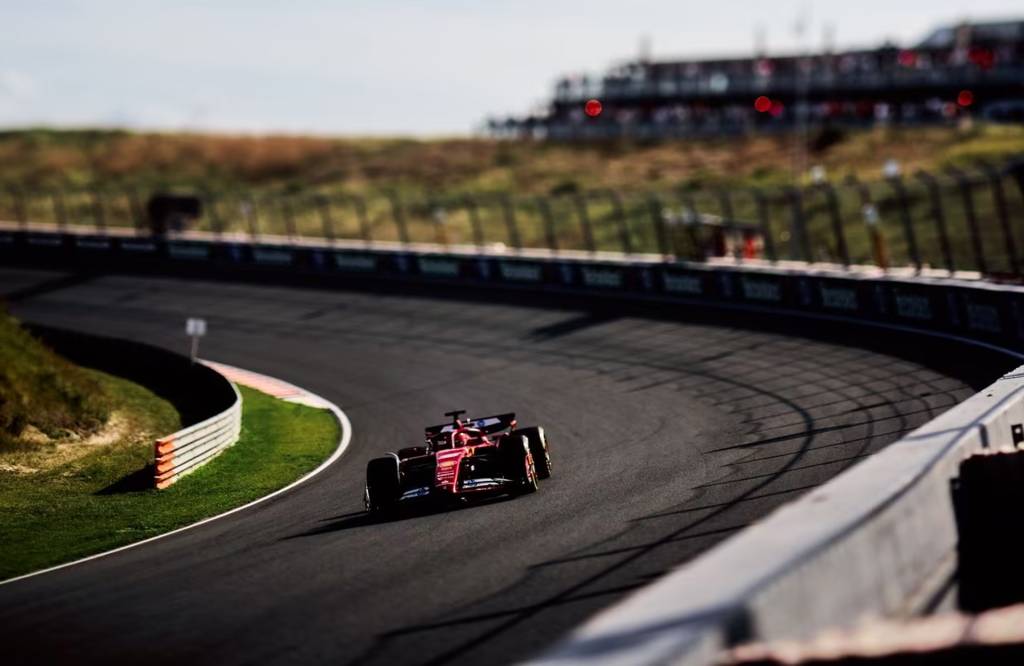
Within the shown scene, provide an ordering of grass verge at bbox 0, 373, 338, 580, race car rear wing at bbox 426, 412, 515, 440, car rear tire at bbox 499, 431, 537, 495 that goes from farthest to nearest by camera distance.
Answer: race car rear wing at bbox 426, 412, 515, 440
grass verge at bbox 0, 373, 338, 580
car rear tire at bbox 499, 431, 537, 495

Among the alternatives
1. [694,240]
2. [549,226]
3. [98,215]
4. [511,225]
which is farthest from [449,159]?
[694,240]

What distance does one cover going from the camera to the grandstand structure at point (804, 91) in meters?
76.4

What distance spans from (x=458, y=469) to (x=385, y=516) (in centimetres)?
108

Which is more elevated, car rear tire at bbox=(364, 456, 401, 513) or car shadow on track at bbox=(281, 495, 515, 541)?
car rear tire at bbox=(364, 456, 401, 513)

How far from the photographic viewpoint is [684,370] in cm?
2923

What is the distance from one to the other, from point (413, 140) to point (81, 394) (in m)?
81.4

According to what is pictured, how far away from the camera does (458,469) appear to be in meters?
17.6

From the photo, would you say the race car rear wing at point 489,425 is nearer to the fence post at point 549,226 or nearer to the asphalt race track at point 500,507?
the asphalt race track at point 500,507

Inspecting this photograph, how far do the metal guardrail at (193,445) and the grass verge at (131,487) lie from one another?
184mm

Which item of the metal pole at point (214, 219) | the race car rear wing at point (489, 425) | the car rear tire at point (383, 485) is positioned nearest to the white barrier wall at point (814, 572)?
the car rear tire at point (383, 485)

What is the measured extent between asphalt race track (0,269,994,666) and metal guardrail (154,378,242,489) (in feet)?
7.79

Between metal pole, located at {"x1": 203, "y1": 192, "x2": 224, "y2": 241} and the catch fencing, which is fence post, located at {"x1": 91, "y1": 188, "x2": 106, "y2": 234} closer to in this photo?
the catch fencing

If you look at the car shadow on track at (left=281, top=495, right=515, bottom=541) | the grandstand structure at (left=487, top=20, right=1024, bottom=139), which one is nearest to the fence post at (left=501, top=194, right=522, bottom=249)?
the grandstand structure at (left=487, top=20, right=1024, bottom=139)

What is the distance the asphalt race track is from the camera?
1195cm
